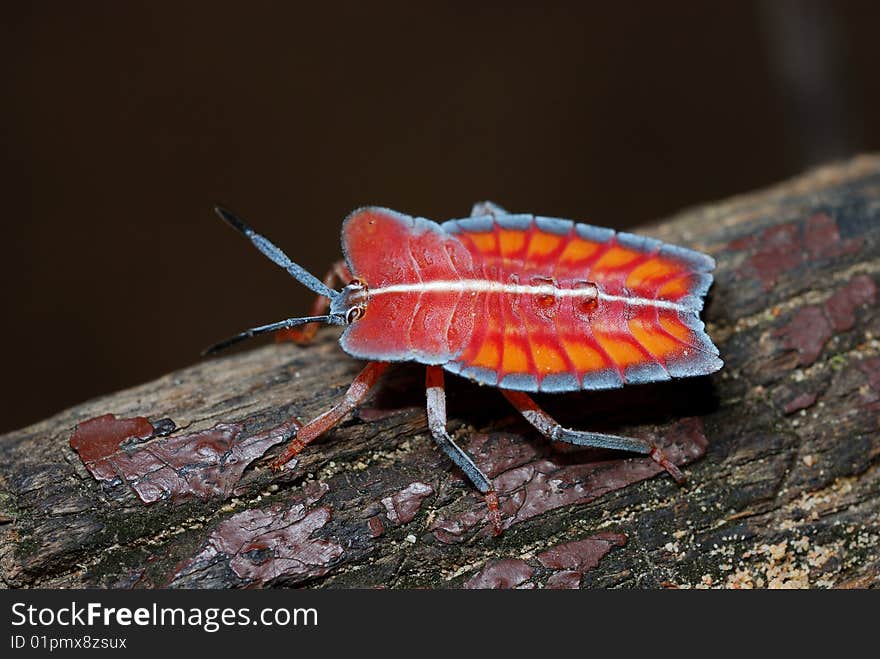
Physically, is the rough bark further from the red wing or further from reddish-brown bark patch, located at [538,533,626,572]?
the red wing

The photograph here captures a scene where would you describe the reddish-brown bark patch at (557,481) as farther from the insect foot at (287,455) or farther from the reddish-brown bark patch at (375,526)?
the insect foot at (287,455)

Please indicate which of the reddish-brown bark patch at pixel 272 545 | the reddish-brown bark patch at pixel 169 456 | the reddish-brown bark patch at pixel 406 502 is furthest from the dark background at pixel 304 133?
the reddish-brown bark patch at pixel 272 545

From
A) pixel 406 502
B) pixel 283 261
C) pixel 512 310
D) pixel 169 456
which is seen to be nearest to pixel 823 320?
pixel 512 310

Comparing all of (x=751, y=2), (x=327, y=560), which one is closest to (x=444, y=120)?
(x=751, y=2)

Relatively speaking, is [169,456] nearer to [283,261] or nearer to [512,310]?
[283,261]

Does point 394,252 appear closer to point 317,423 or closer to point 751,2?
point 317,423

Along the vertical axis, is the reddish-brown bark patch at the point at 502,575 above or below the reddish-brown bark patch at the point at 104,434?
below

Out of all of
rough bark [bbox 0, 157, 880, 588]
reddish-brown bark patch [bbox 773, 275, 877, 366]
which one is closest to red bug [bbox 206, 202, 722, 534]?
rough bark [bbox 0, 157, 880, 588]
